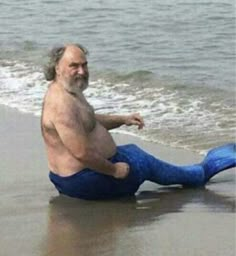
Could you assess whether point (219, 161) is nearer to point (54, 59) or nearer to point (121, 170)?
point (121, 170)

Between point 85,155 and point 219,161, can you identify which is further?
point 219,161

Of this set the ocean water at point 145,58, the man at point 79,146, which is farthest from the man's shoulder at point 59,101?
the ocean water at point 145,58

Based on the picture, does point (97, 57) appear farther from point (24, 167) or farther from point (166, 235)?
point (166, 235)

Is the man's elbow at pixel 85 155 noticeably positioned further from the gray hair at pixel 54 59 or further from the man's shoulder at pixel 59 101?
the gray hair at pixel 54 59

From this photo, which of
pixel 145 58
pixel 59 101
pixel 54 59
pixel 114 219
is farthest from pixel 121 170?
pixel 145 58

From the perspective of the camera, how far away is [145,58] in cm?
1156

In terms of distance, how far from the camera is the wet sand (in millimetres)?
4957

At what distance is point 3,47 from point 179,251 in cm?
868

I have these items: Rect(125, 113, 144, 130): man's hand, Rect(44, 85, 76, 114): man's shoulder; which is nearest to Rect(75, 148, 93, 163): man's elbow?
Rect(44, 85, 76, 114): man's shoulder

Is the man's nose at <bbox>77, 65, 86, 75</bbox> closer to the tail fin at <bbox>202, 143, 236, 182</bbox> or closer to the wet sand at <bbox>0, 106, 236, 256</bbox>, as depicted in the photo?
the wet sand at <bbox>0, 106, 236, 256</bbox>

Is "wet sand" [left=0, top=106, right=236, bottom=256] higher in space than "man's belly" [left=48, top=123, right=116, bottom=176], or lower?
lower

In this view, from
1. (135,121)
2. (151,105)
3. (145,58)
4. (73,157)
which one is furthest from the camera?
(145,58)

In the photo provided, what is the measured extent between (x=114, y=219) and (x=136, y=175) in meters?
0.51

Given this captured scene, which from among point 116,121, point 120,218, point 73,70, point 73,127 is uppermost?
point 73,70
